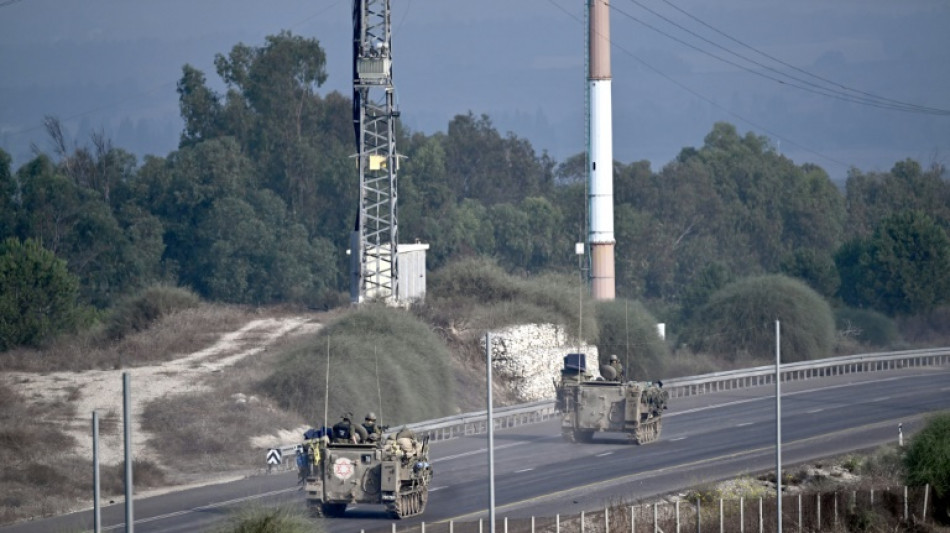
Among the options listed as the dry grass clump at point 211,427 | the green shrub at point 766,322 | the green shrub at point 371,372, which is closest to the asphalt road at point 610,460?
the dry grass clump at point 211,427

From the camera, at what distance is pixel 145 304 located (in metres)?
58.6

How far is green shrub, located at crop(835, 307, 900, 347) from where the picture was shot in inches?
3359

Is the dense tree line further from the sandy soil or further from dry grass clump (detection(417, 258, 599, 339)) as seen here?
the sandy soil

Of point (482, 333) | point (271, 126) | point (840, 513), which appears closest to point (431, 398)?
point (482, 333)

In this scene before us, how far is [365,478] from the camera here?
104 ft

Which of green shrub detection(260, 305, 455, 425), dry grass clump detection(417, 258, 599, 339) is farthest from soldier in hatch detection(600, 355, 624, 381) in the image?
dry grass clump detection(417, 258, 599, 339)

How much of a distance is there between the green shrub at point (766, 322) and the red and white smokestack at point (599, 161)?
20.1 ft

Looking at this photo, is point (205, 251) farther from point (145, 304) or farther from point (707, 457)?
point (707, 457)

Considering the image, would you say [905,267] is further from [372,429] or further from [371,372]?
[372,429]

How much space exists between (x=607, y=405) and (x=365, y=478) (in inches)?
506

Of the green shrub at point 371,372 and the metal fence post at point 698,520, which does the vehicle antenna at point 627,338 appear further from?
the metal fence post at point 698,520

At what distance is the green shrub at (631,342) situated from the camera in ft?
208

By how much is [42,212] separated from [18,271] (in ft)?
61.9

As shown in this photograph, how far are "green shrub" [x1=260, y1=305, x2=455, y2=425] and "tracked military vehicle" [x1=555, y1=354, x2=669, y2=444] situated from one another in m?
5.56
